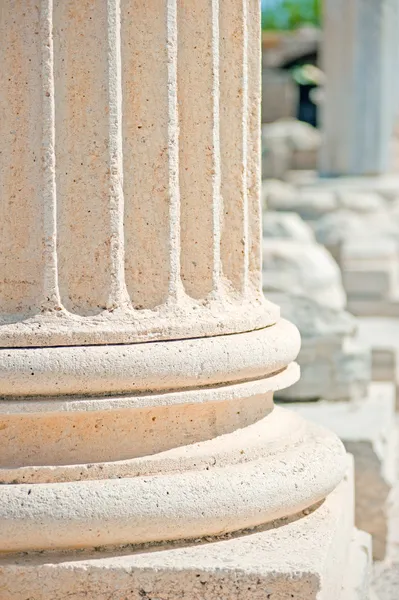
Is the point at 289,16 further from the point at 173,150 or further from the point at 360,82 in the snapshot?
the point at 173,150

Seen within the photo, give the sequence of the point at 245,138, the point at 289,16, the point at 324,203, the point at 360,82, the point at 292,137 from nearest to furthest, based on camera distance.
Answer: the point at 245,138 < the point at 324,203 < the point at 360,82 < the point at 292,137 < the point at 289,16

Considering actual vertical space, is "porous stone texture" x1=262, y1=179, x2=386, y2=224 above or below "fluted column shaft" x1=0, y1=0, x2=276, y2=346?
below

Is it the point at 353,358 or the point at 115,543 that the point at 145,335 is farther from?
the point at 353,358

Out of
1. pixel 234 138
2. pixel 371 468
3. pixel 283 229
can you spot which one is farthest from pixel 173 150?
pixel 283 229

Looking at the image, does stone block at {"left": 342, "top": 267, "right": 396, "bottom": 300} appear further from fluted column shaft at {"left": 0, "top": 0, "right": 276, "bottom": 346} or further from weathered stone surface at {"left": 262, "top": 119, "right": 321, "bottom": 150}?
weathered stone surface at {"left": 262, "top": 119, "right": 321, "bottom": 150}

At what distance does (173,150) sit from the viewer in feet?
13.9

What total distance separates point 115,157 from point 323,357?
11.8 ft

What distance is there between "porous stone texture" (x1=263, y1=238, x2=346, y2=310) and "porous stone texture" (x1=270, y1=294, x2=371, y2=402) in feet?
1.39

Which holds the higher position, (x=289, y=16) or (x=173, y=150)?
(x=289, y=16)

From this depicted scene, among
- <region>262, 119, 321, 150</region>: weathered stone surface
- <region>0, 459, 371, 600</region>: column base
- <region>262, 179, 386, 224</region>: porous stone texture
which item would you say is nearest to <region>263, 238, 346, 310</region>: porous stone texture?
<region>0, 459, 371, 600</region>: column base

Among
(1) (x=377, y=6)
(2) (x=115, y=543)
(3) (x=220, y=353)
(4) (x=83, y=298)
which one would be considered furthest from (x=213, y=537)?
(1) (x=377, y=6)

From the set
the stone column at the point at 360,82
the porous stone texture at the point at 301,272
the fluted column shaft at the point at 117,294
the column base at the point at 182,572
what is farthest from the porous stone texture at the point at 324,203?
the column base at the point at 182,572

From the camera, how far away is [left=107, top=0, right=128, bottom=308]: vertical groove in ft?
13.5

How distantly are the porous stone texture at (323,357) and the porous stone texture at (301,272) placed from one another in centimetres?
42
